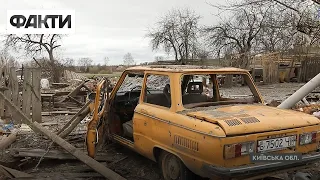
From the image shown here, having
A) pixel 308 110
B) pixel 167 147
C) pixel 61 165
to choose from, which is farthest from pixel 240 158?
pixel 308 110

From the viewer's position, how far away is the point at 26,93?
10234mm

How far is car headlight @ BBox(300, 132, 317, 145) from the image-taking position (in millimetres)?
4281

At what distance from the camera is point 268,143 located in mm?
3979

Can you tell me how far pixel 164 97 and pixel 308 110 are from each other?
6284 mm

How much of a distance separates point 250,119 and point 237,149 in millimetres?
444

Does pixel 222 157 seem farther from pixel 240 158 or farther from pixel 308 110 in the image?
pixel 308 110

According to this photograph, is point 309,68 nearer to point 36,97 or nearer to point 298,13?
point 298,13

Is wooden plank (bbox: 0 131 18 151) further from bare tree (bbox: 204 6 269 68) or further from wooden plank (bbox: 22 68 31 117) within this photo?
bare tree (bbox: 204 6 269 68)

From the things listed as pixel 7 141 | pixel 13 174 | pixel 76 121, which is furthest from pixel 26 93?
pixel 13 174

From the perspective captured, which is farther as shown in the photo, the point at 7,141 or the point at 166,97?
the point at 7,141

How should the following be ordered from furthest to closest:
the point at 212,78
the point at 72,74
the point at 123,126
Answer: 1. the point at 72,74
2. the point at 123,126
3. the point at 212,78

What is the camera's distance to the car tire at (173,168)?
425cm
